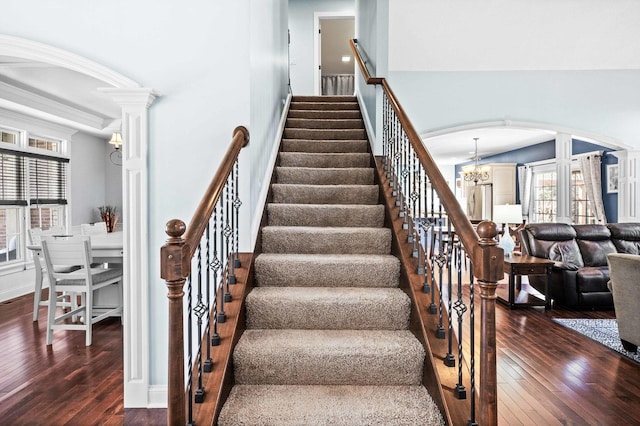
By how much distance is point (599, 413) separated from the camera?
2320 millimetres

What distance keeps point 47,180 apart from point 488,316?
22.4ft

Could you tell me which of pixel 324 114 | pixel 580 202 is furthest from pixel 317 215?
pixel 580 202

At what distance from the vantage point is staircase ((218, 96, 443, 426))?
1719mm

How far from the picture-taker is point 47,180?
6043 mm

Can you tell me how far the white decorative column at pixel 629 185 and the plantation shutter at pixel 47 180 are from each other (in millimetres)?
8511

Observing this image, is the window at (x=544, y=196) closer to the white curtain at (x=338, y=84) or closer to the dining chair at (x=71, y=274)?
the white curtain at (x=338, y=84)

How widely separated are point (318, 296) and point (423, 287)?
1.99ft

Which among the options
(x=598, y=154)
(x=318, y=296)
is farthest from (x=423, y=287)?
(x=598, y=154)

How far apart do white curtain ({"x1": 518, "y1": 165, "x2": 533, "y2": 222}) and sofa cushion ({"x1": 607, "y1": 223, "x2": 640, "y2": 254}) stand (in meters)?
4.52

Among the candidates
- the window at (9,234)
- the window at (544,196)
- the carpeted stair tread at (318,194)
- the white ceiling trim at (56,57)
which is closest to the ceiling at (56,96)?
the white ceiling trim at (56,57)

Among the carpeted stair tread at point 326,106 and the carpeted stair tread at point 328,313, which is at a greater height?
the carpeted stair tread at point 326,106

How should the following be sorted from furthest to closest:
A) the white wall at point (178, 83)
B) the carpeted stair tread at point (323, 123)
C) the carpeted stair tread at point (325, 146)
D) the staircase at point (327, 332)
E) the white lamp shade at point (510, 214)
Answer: the white lamp shade at point (510, 214) < the carpeted stair tread at point (323, 123) < the carpeted stair tread at point (325, 146) < the white wall at point (178, 83) < the staircase at point (327, 332)

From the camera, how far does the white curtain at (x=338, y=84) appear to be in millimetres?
10336

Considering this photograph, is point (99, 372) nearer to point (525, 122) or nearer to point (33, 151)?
point (33, 151)
